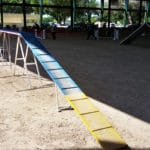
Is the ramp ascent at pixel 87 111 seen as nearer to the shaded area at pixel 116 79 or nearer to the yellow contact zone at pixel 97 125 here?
the yellow contact zone at pixel 97 125

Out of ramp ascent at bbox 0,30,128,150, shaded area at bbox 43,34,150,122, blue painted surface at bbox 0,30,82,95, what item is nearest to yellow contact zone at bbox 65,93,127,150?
ramp ascent at bbox 0,30,128,150

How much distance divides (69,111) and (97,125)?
1515 mm

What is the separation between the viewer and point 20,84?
761 centimetres

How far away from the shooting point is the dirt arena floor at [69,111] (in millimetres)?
4445

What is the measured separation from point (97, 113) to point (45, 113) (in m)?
1.33

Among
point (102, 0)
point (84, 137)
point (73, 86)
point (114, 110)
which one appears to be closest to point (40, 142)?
point (84, 137)

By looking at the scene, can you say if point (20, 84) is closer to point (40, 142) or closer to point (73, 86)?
point (73, 86)

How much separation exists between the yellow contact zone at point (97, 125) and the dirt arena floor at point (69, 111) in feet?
1.02

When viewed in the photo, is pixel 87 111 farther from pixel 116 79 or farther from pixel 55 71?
pixel 116 79

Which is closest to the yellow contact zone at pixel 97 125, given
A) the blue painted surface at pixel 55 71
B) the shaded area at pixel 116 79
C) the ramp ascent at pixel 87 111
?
the ramp ascent at pixel 87 111

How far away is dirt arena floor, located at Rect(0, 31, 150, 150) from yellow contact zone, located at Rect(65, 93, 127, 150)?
31cm

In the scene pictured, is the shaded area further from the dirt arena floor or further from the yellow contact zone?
the yellow contact zone

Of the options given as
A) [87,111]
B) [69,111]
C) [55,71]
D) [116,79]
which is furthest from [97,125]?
[116,79]

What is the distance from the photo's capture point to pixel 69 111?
567cm
